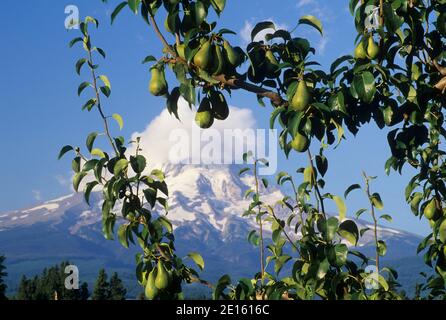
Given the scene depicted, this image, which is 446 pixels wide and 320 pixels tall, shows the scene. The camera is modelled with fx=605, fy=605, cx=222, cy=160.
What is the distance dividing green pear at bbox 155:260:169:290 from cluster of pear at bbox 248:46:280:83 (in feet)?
5.83

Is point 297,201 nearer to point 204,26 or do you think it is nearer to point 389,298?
point 389,298

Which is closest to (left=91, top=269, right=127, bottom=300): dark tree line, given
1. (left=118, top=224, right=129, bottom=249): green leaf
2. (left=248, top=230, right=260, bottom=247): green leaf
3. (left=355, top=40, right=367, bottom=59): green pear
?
(left=248, top=230, right=260, bottom=247): green leaf

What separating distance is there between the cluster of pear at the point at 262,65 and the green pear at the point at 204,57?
0.54 meters

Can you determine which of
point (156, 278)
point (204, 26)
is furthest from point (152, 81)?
point (156, 278)

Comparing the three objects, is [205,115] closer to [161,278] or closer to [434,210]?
[161,278]

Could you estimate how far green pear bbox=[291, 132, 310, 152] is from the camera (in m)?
4.81

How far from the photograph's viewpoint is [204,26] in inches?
194

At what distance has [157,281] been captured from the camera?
5109 mm

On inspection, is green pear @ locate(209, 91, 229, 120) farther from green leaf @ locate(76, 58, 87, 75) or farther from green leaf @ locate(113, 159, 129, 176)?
green leaf @ locate(76, 58, 87, 75)

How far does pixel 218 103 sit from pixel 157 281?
1.59 metres

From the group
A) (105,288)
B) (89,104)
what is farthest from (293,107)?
(105,288)

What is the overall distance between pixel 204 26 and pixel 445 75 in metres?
2.29

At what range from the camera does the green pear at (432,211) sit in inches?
250
